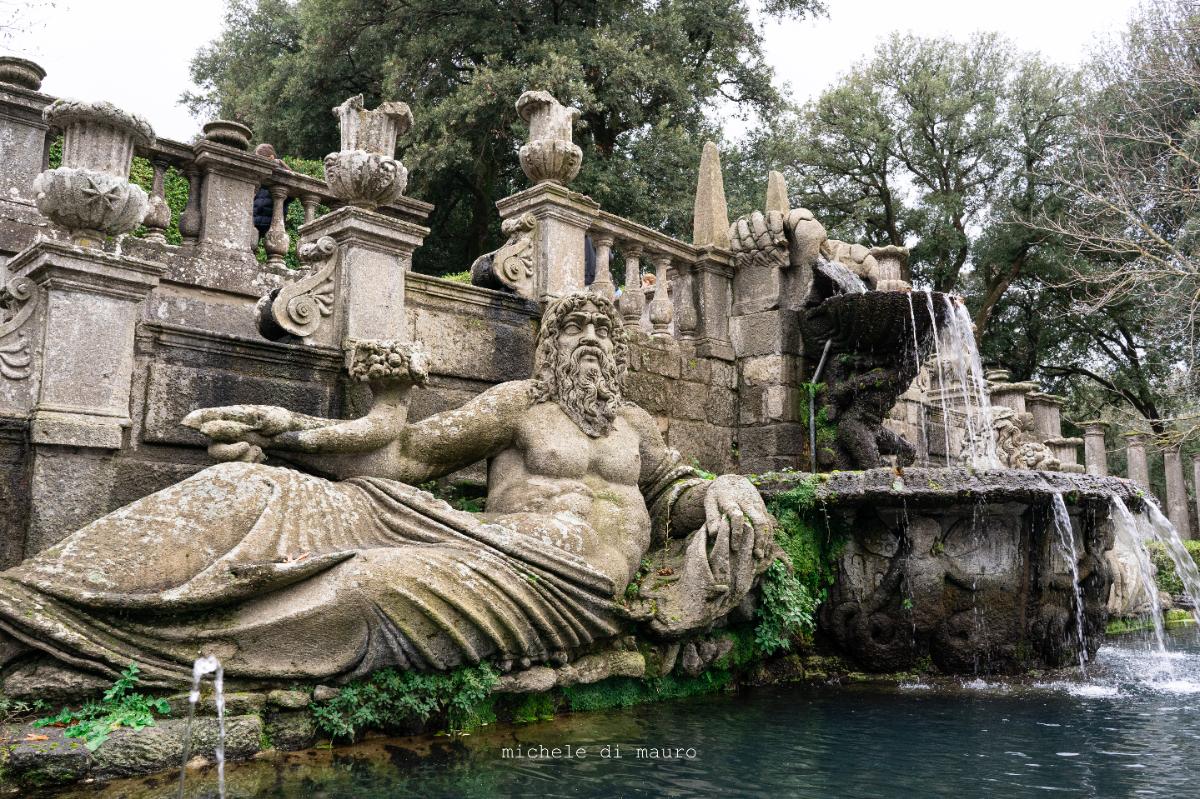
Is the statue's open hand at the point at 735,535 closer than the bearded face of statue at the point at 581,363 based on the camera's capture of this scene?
Yes

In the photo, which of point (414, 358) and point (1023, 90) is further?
point (1023, 90)

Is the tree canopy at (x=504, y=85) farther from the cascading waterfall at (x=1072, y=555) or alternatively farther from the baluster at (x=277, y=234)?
the cascading waterfall at (x=1072, y=555)

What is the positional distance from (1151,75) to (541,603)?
14.1m

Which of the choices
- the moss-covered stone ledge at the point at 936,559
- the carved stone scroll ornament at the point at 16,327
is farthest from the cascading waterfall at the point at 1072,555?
the carved stone scroll ornament at the point at 16,327

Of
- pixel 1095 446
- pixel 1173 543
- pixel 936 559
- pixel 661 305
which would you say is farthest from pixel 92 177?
pixel 1095 446

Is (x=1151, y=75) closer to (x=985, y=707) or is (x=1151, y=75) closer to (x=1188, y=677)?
(x=1188, y=677)

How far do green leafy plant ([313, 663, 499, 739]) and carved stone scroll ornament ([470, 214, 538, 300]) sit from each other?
10.8 ft

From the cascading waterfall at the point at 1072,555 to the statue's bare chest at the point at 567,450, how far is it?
2816 millimetres

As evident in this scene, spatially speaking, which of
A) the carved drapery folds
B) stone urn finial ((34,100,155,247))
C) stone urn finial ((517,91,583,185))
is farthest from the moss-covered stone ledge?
stone urn finial ((34,100,155,247))

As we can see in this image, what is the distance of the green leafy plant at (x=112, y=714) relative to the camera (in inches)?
136

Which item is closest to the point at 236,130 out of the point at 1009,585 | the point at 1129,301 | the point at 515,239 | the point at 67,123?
the point at 515,239

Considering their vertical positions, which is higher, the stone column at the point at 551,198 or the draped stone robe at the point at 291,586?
the stone column at the point at 551,198

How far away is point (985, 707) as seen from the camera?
17.2 feet

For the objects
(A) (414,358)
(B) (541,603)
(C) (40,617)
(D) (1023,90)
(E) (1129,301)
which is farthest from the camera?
(D) (1023,90)
